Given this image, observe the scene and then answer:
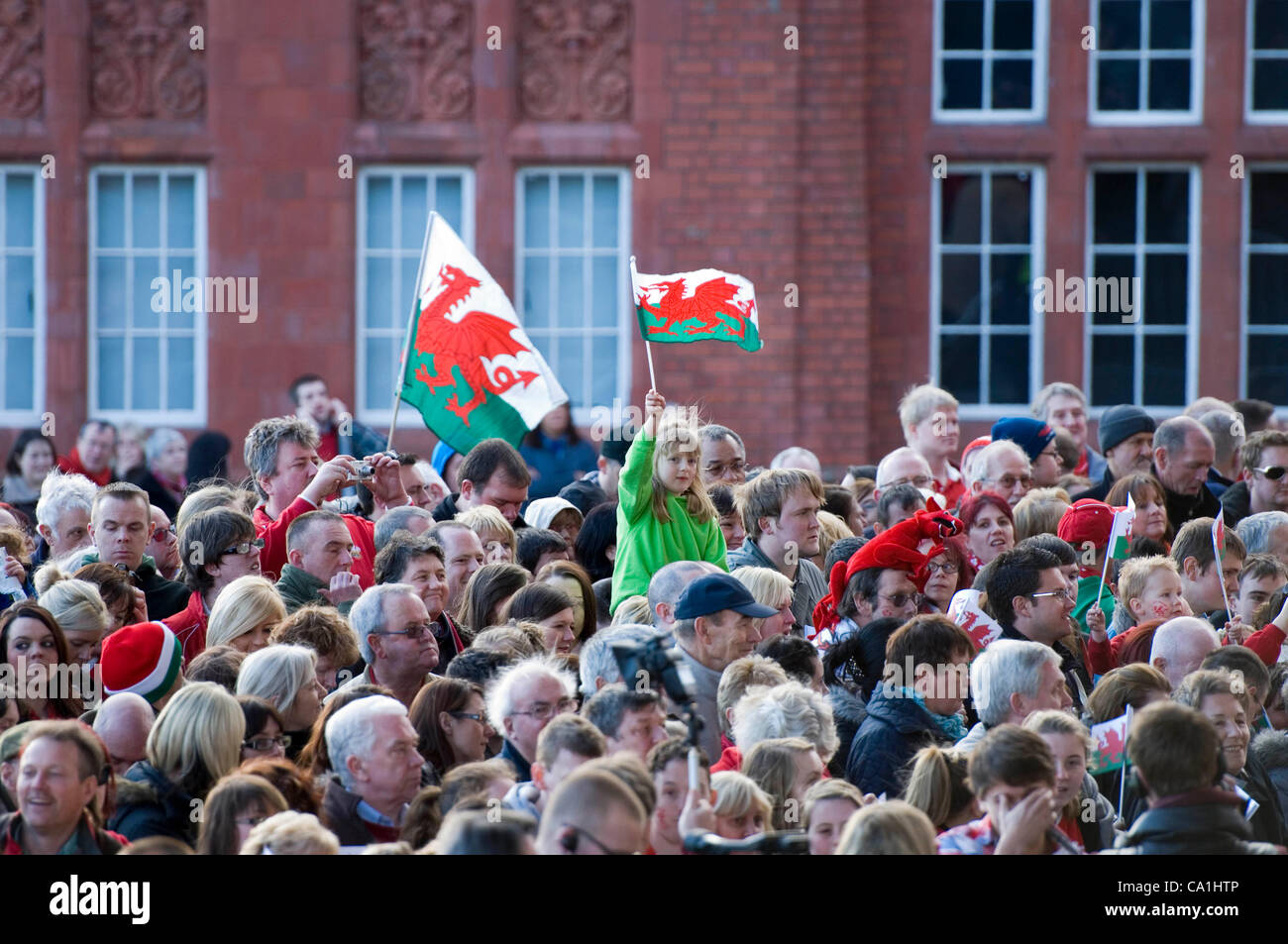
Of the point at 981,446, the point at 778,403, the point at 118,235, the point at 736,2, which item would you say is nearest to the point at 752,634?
the point at 981,446

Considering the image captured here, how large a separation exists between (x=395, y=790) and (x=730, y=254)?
9.29 metres

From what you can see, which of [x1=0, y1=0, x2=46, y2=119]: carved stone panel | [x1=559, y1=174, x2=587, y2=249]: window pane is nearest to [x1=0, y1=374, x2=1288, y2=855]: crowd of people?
[x1=559, y1=174, x2=587, y2=249]: window pane

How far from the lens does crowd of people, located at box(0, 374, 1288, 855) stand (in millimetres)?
4949

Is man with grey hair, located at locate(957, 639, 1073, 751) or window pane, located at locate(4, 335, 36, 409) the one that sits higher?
window pane, located at locate(4, 335, 36, 409)

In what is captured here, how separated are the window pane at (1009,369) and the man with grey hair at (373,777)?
1021 cm

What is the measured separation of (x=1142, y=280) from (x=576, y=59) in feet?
16.2

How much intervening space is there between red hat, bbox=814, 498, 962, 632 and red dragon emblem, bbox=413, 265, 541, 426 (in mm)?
3071

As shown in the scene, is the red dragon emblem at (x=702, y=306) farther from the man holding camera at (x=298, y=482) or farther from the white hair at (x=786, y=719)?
the white hair at (x=786, y=719)

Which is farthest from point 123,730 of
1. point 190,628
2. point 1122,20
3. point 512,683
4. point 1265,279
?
point 1265,279

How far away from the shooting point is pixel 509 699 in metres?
5.79

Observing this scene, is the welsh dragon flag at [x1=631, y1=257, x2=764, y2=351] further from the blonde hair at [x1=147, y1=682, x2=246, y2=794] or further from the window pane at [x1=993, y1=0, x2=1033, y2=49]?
the window pane at [x1=993, y1=0, x2=1033, y2=49]

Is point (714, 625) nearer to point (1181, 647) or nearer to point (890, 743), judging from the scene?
point (890, 743)

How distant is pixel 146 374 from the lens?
14.8 meters
